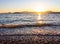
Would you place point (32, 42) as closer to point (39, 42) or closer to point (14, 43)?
point (39, 42)

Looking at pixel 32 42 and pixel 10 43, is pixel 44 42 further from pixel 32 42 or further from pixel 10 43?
pixel 10 43

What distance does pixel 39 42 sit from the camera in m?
10.3

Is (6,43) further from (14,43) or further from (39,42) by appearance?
(39,42)

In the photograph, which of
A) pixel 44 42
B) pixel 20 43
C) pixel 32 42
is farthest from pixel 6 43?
pixel 44 42

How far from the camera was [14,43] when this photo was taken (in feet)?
32.9

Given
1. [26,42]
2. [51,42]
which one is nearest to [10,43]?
[26,42]

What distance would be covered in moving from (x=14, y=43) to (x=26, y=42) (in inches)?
32.8

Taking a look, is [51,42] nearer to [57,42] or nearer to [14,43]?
[57,42]

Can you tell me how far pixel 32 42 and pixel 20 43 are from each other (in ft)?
2.75

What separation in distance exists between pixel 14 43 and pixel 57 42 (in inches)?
116

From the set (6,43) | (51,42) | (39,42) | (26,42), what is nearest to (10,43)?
(6,43)

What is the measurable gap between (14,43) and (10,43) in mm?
270

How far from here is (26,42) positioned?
1023 centimetres

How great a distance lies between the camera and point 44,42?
10.2m
